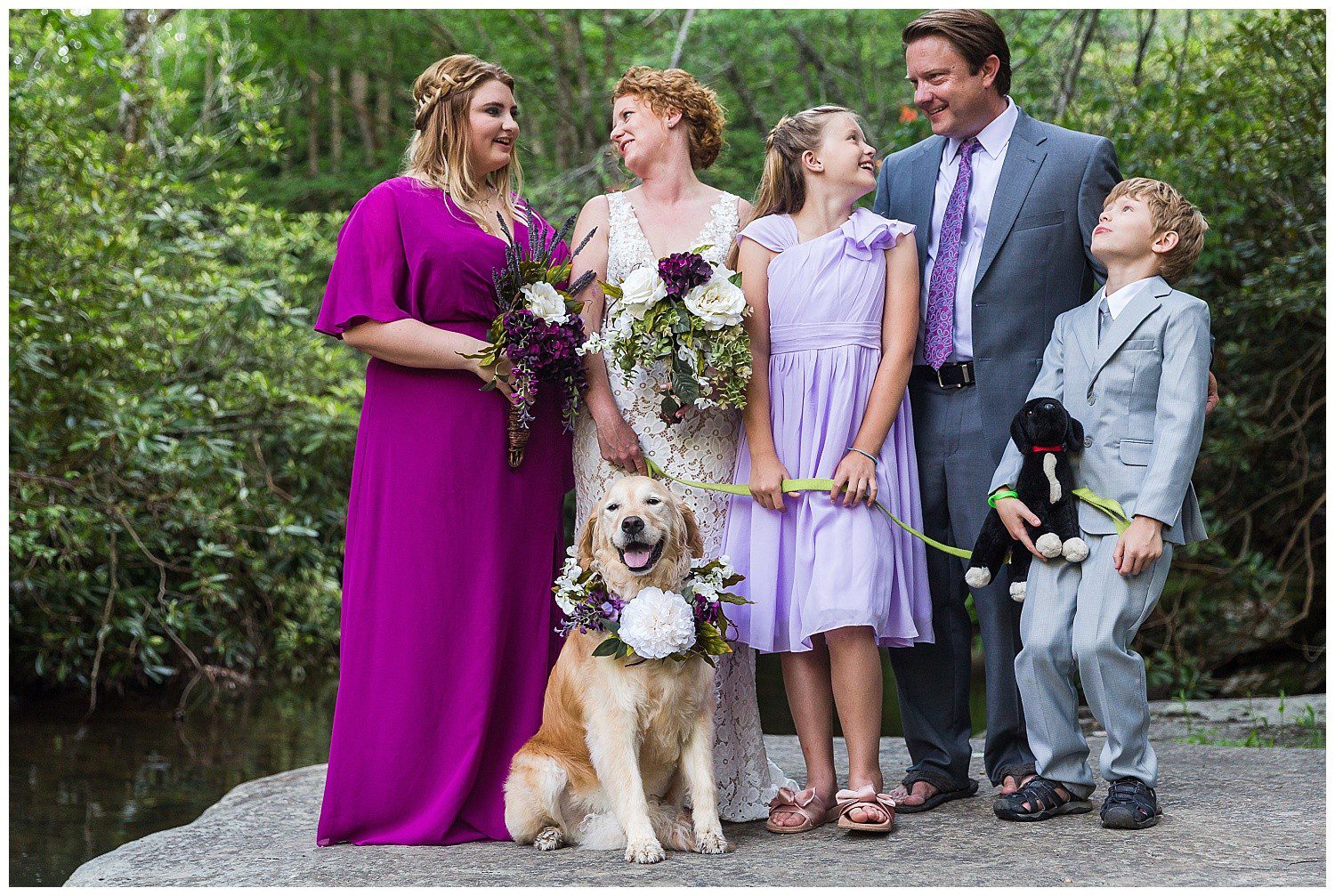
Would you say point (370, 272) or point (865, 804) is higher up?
point (370, 272)

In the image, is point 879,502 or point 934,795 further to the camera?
point 934,795

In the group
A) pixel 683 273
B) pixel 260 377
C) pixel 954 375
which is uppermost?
pixel 260 377

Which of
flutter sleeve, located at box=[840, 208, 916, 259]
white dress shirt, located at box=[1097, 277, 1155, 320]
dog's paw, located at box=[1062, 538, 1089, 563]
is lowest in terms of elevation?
dog's paw, located at box=[1062, 538, 1089, 563]

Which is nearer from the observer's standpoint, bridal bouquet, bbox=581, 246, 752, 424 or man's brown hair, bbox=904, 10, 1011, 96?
bridal bouquet, bbox=581, 246, 752, 424

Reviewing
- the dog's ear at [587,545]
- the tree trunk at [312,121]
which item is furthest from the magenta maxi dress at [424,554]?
the tree trunk at [312,121]

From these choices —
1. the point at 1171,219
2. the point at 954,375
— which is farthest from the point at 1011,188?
the point at 954,375

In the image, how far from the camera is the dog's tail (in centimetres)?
367

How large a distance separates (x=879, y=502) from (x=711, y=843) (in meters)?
1.16

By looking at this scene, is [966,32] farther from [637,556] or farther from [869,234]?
[637,556]

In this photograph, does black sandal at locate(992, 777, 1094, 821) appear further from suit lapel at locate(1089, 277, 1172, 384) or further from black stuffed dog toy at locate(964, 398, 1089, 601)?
suit lapel at locate(1089, 277, 1172, 384)

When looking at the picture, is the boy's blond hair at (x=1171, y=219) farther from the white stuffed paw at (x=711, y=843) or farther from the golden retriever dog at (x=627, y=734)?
the white stuffed paw at (x=711, y=843)

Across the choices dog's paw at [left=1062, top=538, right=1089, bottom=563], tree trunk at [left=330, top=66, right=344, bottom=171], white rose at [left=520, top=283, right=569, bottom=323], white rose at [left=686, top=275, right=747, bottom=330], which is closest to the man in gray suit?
dog's paw at [left=1062, top=538, right=1089, bottom=563]

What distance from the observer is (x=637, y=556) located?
362cm

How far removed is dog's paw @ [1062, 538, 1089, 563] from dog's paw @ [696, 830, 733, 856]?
1.32 metres
